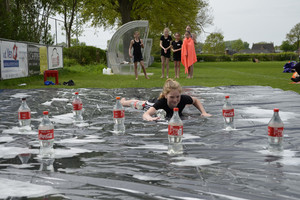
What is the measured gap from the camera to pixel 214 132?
17.0 ft

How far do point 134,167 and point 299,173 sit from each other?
5.12ft

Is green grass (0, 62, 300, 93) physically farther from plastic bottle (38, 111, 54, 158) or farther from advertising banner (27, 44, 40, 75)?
plastic bottle (38, 111, 54, 158)

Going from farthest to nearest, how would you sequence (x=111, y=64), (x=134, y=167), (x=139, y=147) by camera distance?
(x=111, y=64)
(x=139, y=147)
(x=134, y=167)

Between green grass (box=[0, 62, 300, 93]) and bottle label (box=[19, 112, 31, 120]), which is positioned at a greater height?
green grass (box=[0, 62, 300, 93])

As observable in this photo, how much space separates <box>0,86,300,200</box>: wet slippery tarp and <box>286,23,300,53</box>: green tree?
459 ft

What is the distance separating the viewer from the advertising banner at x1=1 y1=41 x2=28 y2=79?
13781 mm

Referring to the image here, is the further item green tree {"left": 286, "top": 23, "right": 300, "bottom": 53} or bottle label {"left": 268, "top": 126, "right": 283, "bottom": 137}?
green tree {"left": 286, "top": 23, "right": 300, "bottom": 53}

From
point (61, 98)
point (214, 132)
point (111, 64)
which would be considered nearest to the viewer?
point (214, 132)

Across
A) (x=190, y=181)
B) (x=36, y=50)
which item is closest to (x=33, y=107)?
(x=190, y=181)

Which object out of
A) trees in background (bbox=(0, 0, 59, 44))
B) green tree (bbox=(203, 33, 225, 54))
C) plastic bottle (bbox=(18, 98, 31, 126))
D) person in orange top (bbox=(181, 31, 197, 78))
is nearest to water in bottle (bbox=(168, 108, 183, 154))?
plastic bottle (bbox=(18, 98, 31, 126))

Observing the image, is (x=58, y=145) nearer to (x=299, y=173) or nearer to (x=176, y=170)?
(x=176, y=170)

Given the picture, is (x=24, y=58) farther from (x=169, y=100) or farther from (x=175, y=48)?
(x=169, y=100)

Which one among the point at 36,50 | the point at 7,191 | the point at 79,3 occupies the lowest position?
the point at 7,191

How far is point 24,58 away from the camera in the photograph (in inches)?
628
